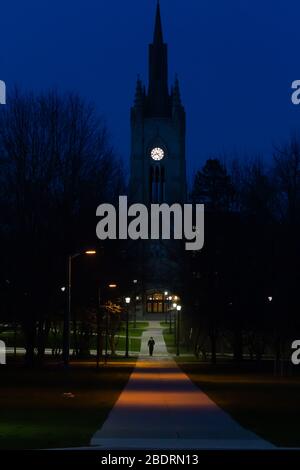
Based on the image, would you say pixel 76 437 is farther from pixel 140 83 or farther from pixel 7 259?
pixel 140 83

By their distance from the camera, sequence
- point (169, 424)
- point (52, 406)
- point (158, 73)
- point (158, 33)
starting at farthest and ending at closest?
1. point (158, 73)
2. point (158, 33)
3. point (52, 406)
4. point (169, 424)

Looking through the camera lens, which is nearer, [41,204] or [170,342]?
[41,204]

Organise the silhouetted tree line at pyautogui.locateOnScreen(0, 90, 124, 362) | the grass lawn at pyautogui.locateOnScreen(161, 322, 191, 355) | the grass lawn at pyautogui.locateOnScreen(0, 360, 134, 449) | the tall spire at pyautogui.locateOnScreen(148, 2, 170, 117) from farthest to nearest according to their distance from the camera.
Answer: the tall spire at pyautogui.locateOnScreen(148, 2, 170, 117), the grass lawn at pyautogui.locateOnScreen(161, 322, 191, 355), the silhouetted tree line at pyautogui.locateOnScreen(0, 90, 124, 362), the grass lawn at pyautogui.locateOnScreen(0, 360, 134, 449)

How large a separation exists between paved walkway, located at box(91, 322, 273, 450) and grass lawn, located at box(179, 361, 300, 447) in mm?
495

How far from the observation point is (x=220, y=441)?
23031mm

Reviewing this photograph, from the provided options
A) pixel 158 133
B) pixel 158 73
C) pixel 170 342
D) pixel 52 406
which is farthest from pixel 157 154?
pixel 52 406

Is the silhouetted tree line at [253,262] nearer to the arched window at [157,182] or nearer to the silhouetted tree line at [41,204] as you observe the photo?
the silhouetted tree line at [41,204]

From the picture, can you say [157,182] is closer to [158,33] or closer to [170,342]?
[158,33]

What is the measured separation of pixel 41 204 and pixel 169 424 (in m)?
35.3

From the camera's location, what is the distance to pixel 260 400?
38.3 metres

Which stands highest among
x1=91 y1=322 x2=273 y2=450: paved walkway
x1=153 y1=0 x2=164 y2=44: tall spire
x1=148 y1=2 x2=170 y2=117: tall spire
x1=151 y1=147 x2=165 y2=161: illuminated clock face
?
x1=153 y1=0 x2=164 y2=44: tall spire

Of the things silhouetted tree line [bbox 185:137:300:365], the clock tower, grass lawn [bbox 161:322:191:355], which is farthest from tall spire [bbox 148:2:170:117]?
silhouetted tree line [bbox 185:137:300:365]

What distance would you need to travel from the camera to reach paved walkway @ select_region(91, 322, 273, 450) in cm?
2219

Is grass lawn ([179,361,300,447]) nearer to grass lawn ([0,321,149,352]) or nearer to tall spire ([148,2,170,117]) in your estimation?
grass lawn ([0,321,149,352])
